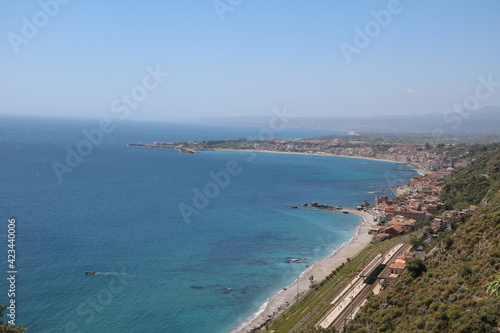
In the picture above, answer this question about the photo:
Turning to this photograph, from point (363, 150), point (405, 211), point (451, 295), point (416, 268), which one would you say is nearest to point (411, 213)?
point (405, 211)

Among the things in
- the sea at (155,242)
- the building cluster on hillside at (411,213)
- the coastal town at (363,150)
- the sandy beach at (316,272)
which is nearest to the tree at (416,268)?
the sandy beach at (316,272)

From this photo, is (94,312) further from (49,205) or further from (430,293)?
(49,205)

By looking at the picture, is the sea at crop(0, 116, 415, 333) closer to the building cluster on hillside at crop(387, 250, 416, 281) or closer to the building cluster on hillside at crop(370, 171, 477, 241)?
the building cluster on hillside at crop(370, 171, 477, 241)

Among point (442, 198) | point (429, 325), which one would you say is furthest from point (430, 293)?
point (442, 198)
